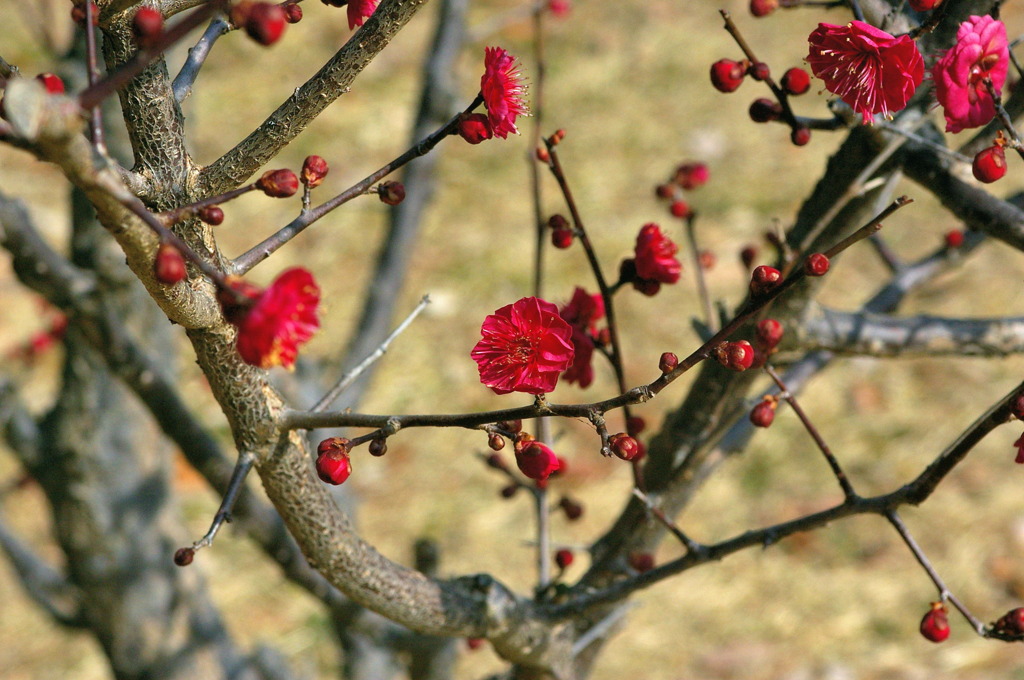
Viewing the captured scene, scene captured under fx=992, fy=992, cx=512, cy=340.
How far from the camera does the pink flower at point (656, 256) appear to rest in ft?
3.95

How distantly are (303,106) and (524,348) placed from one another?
11.9 inches

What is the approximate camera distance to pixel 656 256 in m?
1.21

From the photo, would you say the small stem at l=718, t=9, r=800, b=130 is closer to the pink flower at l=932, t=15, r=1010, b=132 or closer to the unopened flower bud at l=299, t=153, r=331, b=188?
the pink flower at l=932, t=15, r=1010, b=132

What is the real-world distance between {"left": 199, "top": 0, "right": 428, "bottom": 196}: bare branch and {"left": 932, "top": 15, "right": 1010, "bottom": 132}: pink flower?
531 millimetres

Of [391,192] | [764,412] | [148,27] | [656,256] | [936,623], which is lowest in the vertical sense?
[936,623]

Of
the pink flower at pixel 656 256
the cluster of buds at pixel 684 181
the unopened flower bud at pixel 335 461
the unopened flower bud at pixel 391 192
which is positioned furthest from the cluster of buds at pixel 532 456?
the cluster of buds at pixel 684 181

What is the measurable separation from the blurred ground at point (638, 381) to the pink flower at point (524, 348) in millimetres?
1662

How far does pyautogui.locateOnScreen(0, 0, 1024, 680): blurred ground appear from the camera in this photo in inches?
116

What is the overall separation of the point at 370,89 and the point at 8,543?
3.95 meters

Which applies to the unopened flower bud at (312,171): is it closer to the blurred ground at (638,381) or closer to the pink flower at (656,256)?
the pink flower at (656,256)

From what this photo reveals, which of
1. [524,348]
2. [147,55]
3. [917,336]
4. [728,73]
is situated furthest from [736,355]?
[917,336]

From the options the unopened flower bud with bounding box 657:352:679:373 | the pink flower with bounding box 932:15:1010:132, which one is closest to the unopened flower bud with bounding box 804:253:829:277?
the unopened flower bud with bounding box 657:352:679:373

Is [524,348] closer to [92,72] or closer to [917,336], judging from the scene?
[92,72]

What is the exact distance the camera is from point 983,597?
2.84 metres
